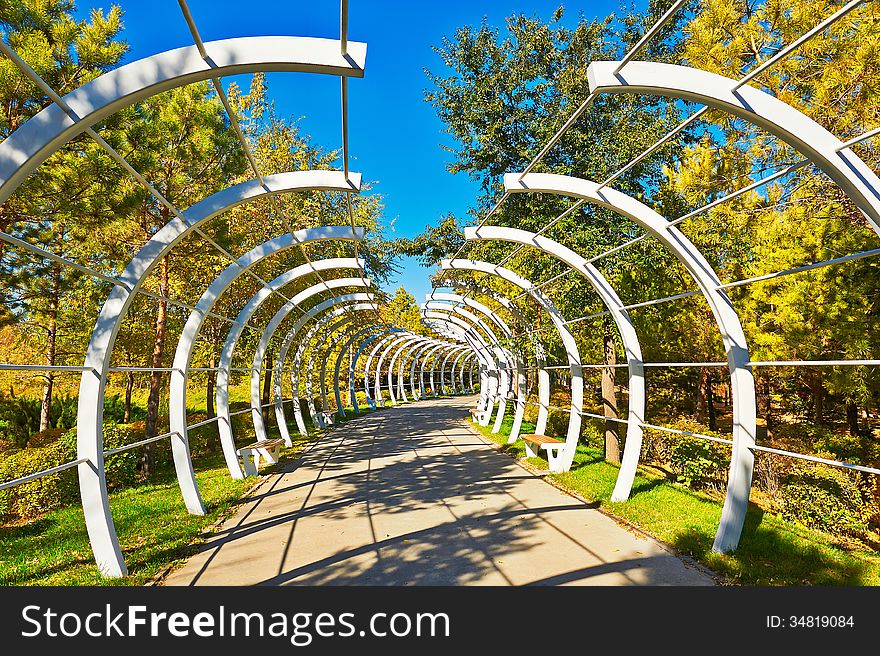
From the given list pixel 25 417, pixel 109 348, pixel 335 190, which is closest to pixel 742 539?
pixel 335 190

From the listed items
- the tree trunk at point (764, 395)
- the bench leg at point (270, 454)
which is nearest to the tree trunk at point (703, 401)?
the tree trunk at point (764, 395)

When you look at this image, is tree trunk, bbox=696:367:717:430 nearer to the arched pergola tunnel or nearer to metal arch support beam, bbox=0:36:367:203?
the arched pergola tunnel

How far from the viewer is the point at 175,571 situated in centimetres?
505

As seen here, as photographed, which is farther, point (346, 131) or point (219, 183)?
point (219, 183)

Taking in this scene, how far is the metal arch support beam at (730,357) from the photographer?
5.06 meters

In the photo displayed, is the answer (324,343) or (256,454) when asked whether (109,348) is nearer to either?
(256,454)

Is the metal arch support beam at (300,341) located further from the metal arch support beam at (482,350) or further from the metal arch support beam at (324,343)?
the metal arch support beam at (482,350)

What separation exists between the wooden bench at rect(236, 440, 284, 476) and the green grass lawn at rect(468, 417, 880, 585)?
208 inches

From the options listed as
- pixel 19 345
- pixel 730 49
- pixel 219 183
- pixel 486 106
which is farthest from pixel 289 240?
pixel 19 345

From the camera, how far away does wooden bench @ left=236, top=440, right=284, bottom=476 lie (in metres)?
9.34

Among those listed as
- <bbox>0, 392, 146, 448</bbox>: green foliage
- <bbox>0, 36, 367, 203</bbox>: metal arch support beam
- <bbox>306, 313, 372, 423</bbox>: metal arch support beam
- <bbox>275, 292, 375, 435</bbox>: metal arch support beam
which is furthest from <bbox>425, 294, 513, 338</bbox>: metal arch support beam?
<bbox>0, 36, 367, 203</bbox>: metal arch support beam

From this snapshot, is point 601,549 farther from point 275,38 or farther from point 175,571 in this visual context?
point 275,38

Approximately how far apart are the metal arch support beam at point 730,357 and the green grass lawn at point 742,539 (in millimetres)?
302

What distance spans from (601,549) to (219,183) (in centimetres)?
933
